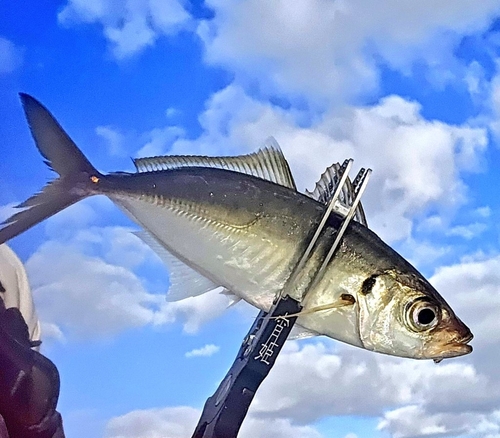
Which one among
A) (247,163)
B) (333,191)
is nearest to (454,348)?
(333,191)

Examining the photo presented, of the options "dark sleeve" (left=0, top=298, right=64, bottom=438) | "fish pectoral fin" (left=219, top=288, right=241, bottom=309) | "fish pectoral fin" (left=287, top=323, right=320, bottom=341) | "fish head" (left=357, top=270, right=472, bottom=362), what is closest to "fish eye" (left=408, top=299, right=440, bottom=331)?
"fish head" (left=357, top=270, right=472, bottom=362)

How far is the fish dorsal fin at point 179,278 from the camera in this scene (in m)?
0.95

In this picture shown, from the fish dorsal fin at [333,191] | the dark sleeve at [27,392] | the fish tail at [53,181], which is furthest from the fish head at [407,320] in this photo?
the dark sleeve at [27,392]

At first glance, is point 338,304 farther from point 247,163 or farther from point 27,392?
point 27,392

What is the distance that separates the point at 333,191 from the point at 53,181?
404 mm

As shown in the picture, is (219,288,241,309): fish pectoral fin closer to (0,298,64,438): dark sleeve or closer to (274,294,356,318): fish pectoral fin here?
(274,294,356,318): fish pectoral fin

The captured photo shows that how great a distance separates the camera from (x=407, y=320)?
2.85 ft

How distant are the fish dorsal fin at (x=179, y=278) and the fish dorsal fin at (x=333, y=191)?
0.20m

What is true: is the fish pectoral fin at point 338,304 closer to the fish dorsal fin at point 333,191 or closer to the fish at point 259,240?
the fish at point 259,240

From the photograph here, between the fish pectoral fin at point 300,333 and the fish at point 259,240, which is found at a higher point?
the fish at point 259,240

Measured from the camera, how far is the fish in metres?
0.87

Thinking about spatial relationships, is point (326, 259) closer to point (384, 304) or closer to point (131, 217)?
point (384, 304)

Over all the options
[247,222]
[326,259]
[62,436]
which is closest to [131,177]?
[247,222]

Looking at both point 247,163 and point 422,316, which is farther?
point 247,163
